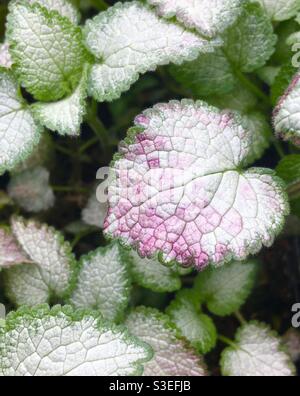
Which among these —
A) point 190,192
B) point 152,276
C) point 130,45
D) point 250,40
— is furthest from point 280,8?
point 152,276

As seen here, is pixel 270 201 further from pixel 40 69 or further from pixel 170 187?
pixel 40 69

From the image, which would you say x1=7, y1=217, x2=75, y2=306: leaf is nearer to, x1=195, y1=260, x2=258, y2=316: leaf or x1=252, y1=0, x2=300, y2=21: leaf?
x1=195, y1=260, x2=258, y2=316: leaf

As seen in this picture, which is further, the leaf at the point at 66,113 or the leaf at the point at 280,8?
the leaf at the point at 280,8

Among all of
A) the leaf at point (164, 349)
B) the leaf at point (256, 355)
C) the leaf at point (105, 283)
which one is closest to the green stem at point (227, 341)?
the leaf at point (256, 355)

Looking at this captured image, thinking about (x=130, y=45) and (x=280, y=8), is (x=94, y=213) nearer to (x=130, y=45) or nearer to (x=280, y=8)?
(x=130, y=45)

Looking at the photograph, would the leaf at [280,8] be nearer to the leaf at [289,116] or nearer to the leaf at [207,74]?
the leaf at [207,74]
